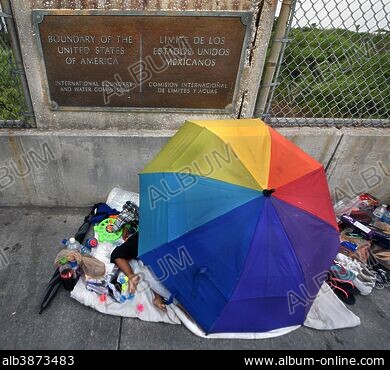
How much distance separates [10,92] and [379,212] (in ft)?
15.1

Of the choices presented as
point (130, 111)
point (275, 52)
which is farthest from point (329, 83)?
point (130, 111)

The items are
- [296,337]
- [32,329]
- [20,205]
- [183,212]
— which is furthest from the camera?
[20,205]

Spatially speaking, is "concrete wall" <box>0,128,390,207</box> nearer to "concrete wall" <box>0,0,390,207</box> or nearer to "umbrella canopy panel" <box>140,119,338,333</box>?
"concrete wall" <box>0,0,390,207</box>

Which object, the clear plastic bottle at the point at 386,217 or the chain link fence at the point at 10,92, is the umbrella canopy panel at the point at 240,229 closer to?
the chain link fence at the point at 10,92

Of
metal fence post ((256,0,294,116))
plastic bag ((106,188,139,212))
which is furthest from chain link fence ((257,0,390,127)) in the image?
plastic bag ((106,188,139,212))

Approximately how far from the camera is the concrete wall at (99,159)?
3031 millimetres

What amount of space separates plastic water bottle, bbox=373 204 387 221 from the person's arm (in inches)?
119

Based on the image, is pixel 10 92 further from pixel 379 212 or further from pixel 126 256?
pixel 379 212

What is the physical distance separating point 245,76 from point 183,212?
1.71m

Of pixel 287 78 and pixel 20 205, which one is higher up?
pixel 287 78

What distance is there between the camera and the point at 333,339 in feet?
8.04

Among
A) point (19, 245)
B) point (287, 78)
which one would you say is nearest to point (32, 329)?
point (19, 245)

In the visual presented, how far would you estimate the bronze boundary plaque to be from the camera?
8.32 feet

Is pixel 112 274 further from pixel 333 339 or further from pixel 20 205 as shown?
pixel 333 339
